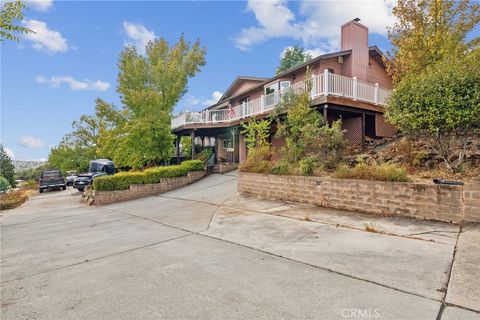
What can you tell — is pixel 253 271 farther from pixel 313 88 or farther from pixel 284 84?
pixel 284 84

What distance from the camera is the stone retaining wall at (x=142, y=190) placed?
12727 millimetres

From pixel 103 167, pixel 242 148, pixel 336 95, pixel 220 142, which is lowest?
pixel 103 167

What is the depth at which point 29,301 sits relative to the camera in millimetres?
3047

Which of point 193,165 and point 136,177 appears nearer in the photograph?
point 136,177

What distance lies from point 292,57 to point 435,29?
96.7 ft

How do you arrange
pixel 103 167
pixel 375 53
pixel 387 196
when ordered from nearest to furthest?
pixel 387 196 < pixel 375 53 < pixel 103 167

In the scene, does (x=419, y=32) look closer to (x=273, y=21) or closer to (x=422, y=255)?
(x=273, y=21)

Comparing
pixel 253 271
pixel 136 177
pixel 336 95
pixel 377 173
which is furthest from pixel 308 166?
pixel 136 177

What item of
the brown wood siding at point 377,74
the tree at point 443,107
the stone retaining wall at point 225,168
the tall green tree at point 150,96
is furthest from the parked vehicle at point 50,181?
the brown wood siding at point 377,74

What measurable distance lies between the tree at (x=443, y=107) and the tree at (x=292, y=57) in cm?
3308

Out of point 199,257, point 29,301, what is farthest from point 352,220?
point 29,301

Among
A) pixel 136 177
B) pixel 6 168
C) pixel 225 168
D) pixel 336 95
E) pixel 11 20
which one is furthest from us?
pixel 6 168

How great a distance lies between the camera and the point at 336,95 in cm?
1156

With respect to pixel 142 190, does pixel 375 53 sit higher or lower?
higher
